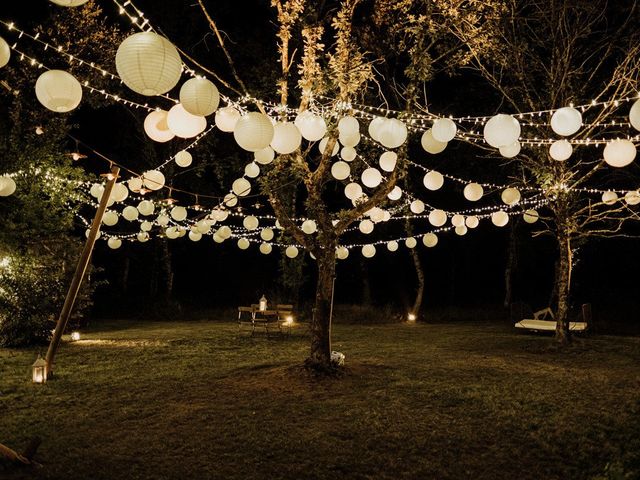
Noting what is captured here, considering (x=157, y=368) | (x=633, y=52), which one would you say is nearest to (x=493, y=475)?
(x=157, y=368)

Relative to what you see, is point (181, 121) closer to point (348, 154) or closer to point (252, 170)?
point (348, 154)

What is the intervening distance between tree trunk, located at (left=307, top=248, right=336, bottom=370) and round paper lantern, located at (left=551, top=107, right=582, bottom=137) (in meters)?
3.44

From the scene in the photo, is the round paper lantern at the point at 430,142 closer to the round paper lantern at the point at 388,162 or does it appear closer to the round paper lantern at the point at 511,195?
the round paper lantern at the point at 388,162

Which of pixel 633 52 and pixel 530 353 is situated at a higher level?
pixel 633 52

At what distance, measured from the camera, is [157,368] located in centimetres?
822

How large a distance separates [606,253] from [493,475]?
2340cm

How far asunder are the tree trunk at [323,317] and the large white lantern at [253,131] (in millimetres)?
3123

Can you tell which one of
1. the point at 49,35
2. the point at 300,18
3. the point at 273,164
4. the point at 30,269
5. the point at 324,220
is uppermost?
the point at 49,35

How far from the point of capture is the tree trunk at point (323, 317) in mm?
7453

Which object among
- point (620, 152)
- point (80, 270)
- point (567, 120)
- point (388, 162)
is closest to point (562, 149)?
point (620, 152)

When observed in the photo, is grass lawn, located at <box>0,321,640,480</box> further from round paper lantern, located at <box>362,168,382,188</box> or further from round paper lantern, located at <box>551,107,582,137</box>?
round paper lantern, located at <box>551,107,582,137</box>

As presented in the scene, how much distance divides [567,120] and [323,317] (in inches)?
162

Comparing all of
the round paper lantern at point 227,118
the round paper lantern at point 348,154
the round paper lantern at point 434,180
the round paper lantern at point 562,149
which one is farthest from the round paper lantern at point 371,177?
the round paper lantern at point 227,118

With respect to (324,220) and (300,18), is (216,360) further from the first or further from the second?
(300,18)
